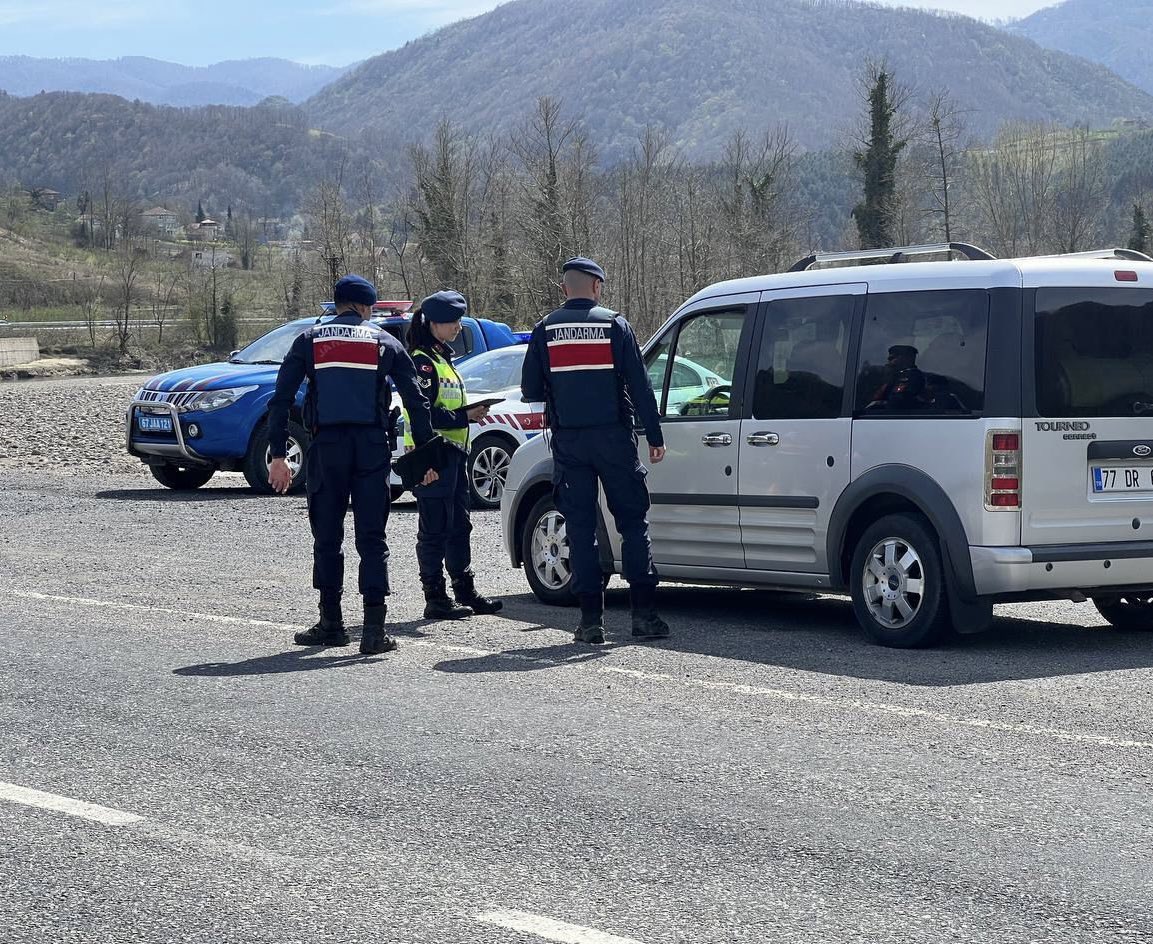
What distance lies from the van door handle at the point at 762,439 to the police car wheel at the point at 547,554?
1.54 metres

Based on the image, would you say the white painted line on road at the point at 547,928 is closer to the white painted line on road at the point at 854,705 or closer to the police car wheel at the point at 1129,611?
the white painted line on road at the point at 854,705

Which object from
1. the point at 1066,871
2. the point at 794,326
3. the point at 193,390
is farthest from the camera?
the point at 193,390

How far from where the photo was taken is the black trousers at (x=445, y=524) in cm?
984

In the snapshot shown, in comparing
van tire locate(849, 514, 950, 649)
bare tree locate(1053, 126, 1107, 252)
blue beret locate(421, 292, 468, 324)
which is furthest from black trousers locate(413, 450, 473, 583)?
bare tree locate(1053, 126, 1107, 252)

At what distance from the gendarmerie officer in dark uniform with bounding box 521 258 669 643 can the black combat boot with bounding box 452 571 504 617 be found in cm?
115

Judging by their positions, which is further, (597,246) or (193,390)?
(597,246)

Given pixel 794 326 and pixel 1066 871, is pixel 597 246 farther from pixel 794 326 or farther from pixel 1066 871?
pixel 1066 871

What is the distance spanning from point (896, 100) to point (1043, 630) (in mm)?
68125

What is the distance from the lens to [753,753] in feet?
19.8

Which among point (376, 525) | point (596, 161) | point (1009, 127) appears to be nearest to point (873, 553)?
point (376, 525)

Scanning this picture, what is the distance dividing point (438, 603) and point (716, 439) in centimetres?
198

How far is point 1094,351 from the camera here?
8.20 meters

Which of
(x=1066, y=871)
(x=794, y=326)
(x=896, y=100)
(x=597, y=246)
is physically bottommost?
(x=1066, y=871)

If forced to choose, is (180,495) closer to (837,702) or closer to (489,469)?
(489,469)
